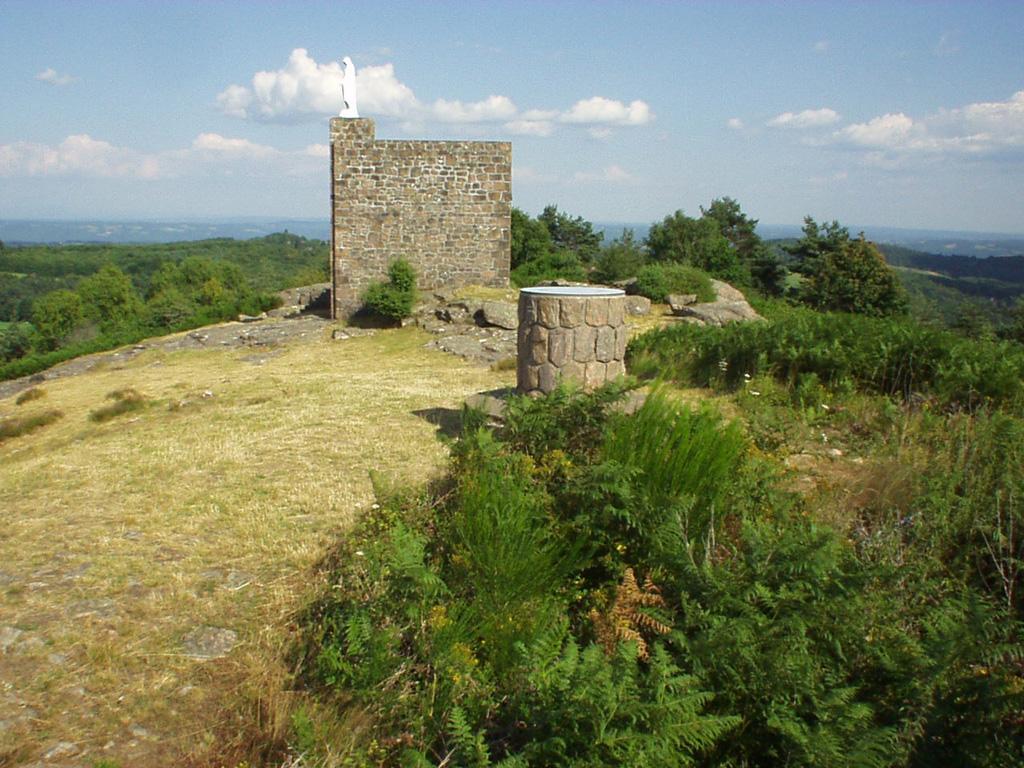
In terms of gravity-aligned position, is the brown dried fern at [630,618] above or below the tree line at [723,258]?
below

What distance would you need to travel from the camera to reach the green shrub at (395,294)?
15922 millimetres

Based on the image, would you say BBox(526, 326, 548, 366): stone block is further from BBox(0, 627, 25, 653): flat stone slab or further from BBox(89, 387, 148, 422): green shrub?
BBox(89, 387, 148, 422): green shrub

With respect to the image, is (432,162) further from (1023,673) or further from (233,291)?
(233,291)

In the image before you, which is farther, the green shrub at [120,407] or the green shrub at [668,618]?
the green shrub at [120,407]

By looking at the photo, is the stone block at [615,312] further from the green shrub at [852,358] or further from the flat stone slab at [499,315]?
the flat stone slab at [499,315]

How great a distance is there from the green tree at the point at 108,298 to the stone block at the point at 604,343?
57843 millimetres

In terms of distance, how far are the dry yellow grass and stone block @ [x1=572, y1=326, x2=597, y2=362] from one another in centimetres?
159

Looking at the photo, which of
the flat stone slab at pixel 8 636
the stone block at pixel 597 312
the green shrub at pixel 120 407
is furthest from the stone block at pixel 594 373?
the green shrub at pixel 120 407

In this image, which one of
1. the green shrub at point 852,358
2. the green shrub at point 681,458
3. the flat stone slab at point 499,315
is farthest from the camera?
the flat stone slab at point 499,315

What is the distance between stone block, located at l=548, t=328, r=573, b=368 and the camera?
6930 mm

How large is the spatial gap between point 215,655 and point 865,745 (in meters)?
2.87

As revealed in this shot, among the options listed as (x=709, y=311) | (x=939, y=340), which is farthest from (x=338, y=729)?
(x=709, y=311)

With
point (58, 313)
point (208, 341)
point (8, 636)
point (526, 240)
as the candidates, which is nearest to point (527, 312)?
point (8, 636)

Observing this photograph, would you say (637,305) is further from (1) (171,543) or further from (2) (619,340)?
(1) (171,543)
